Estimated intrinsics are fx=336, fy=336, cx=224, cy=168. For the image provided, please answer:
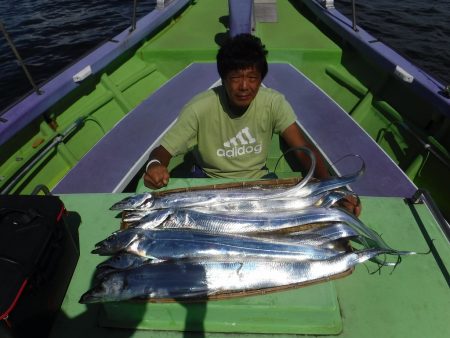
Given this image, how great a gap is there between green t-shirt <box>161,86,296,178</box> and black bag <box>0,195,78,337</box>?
1269 mm

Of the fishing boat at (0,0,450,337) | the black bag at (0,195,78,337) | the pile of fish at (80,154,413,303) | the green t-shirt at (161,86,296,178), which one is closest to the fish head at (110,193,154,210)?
the pile of fish at (80,154,413,303)

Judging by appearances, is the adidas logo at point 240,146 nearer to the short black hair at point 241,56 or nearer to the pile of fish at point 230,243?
the short black hair at point 241,56

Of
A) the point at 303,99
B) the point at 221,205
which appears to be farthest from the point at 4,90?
the point at 221,205

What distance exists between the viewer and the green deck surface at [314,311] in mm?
1773

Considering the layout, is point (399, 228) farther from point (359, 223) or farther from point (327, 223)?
point (327, 223)

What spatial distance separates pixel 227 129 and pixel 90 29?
34.9ft

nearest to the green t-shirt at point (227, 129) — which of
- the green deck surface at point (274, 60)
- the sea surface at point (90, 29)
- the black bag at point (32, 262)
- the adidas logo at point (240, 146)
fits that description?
the adidas logo at point (240, 146)

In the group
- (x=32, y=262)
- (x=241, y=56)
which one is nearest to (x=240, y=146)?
(x=241, y=56)

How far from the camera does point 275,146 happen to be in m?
4.28

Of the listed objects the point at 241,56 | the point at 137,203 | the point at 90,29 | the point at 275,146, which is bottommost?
the point at 90,29

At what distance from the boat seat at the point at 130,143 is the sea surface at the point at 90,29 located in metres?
5.69

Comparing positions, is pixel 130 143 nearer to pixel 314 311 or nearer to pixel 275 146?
pixel 275 146

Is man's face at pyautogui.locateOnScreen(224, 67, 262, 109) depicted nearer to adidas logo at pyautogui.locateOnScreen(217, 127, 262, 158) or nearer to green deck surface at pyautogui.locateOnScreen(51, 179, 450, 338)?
adidas logo at pyautogui.locateOnScreen(217, 127, 262, 158)

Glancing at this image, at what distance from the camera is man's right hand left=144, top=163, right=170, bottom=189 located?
2.65m
